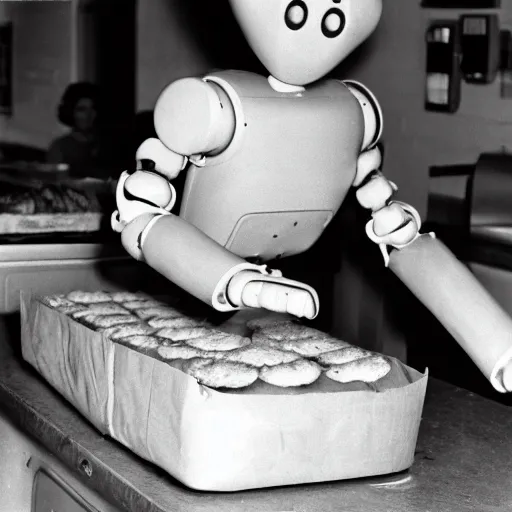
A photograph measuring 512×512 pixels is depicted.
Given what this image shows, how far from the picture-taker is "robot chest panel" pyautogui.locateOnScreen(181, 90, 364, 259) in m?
1.54

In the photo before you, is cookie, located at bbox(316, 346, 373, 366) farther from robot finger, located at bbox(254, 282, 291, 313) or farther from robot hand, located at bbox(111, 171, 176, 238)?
robot hand, located at bbox(111, 171, 176, 238)

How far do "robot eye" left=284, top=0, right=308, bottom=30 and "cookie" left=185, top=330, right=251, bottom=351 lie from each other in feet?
1.54

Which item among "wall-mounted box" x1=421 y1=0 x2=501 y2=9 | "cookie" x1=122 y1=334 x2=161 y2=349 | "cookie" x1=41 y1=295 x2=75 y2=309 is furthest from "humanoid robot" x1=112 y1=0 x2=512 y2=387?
"wall-mounted box" x1=421 y1=0 x2=501 y2=9

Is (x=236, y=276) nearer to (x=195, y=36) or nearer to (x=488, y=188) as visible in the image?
(x=488, y=188)

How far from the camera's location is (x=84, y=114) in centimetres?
222

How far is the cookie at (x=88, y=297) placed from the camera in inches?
70.0

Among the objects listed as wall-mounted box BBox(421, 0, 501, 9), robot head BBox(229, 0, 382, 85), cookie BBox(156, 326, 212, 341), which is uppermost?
wall-mounted box BBox(421, 0, 501, 9)

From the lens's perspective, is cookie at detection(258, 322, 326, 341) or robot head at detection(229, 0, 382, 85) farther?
cookie at detection(258, 322, 326, 341)

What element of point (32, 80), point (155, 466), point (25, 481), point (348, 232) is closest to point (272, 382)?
point (155, 466)

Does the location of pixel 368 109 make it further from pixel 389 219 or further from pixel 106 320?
pixel 106 320

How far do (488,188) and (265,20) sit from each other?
1.93ft

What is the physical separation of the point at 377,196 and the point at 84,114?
0.81 metres

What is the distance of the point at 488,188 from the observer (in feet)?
6.11

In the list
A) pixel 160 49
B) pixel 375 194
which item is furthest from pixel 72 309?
pixel 160 49
